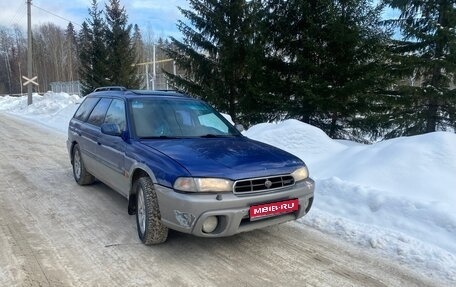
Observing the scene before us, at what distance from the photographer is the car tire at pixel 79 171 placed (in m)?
6.29

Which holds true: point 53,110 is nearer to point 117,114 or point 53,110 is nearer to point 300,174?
point 117,114

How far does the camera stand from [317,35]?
1055cm

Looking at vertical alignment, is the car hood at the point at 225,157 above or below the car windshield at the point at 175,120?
below

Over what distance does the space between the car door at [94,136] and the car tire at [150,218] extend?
163 centimetres

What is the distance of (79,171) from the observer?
6477 mm

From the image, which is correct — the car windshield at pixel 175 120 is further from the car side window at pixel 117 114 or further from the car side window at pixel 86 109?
the car side window at pixel 86 109

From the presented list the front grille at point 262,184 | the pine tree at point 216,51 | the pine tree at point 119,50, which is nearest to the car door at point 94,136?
the front grille at point 262,184

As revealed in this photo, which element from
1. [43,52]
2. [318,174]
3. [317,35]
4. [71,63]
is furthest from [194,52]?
[43,52]

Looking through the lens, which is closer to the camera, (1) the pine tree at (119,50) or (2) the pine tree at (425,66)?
(2) the pine tree at (425,66)

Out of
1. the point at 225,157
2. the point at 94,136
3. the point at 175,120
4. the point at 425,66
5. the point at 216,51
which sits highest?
the point at 216,51

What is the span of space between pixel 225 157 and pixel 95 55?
23.3 metres

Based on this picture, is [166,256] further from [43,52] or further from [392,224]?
[43,52]

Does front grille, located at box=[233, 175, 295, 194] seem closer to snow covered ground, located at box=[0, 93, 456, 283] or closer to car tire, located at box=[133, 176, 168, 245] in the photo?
car tire, located at box=[133, 176, 168, 245]

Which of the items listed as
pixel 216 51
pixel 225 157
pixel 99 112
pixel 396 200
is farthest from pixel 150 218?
pixel 216 51
